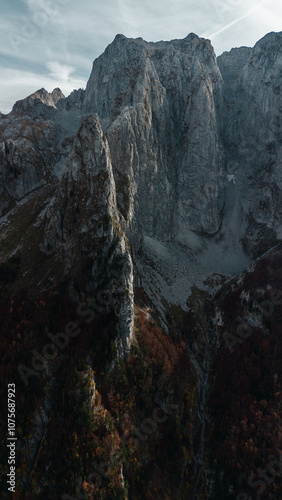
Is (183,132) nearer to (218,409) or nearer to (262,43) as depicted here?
(262,43)

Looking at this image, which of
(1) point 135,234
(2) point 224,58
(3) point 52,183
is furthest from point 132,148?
(2) point 224,58
